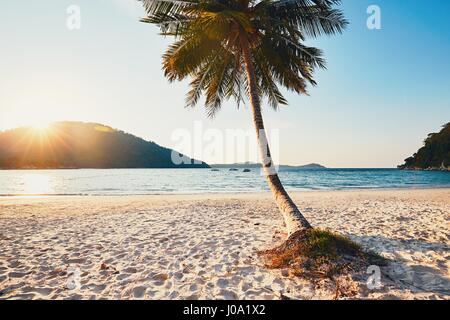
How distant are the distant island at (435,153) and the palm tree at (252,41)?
111627mm

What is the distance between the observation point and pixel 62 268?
4855 millimetres

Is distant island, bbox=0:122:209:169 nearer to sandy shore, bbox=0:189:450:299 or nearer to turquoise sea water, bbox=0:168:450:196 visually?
turquoise sea water, bbox=0:168:450:196

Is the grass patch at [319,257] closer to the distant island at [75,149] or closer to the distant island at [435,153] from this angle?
the distant island at [435,153]

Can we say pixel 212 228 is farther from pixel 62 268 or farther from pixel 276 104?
pixel 276 104

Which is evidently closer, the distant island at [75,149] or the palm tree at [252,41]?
the palm tree at [252,41]

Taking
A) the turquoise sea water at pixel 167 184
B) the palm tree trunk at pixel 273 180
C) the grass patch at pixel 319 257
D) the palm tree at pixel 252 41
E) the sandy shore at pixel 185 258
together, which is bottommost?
the turquoise sea water at pixel 167 184

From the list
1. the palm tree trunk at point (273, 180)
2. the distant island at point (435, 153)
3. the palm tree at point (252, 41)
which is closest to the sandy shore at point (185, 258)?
the palm tree trunk at point (273, 180)

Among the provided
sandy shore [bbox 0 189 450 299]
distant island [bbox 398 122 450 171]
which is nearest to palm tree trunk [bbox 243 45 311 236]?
sandy shore [bbox 0 189 450 299]

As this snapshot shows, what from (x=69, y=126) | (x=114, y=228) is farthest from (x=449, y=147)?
(x=69, y=126)

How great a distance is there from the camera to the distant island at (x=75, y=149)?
109750 mm

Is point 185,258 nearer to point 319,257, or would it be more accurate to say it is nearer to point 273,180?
point 319,257

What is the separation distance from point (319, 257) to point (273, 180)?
277cm

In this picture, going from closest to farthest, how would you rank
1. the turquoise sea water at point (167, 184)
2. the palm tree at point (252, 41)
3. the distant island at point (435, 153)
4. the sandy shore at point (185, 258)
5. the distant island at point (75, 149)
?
the sandy shore at point (185, 258) < the palm tree at point (252, 41) < the turquoise sea water at point (167, 184) < the distant island at point (435, 153) < the distant island at point (75, 149)

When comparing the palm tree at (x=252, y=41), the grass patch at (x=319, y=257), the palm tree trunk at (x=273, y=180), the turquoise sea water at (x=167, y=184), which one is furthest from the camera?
the turquoise sea water at (x=167, y=184)
